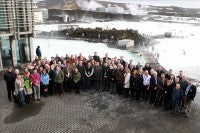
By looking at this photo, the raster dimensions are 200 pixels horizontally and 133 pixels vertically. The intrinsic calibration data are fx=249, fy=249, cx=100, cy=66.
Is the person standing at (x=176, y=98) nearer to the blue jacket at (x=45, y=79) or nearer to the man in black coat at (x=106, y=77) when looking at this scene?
the man in black coat at (x=106, y=77)

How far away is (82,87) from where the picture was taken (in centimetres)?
1180

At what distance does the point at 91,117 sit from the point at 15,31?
8.60m

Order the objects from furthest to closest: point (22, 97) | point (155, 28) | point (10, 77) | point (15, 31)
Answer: point (155, 28), point (15, 31), point (10, 77), point (22, 97)

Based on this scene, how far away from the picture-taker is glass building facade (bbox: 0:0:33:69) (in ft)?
47.9

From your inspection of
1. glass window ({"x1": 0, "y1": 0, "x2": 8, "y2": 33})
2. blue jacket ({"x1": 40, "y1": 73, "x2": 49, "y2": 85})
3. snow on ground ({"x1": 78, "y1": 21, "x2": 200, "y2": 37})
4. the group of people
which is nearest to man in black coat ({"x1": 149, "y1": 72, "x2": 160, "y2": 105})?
the group of people

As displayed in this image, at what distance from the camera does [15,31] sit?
15.1m

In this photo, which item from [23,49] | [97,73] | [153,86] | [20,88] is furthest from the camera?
[23,49]

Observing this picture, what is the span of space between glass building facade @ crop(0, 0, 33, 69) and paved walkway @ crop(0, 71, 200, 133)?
16.8ft

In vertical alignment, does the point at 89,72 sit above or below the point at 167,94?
above

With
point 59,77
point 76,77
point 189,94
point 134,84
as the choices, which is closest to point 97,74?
point 76,77

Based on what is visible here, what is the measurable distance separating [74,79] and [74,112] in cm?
197

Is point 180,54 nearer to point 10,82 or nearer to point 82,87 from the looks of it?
point 82,87

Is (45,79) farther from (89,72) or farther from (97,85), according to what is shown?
(97,85)

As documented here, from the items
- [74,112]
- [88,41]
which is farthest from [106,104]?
[88,41]
